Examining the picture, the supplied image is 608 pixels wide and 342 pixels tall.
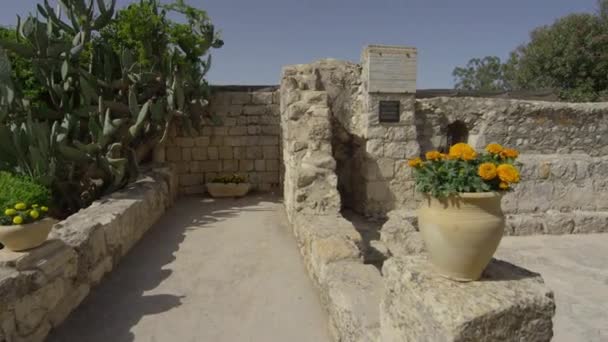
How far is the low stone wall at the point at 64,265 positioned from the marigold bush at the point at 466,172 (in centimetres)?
271

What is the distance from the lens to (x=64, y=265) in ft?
9.57

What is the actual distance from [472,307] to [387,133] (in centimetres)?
481

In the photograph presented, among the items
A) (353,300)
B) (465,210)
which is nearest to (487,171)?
(465,210)

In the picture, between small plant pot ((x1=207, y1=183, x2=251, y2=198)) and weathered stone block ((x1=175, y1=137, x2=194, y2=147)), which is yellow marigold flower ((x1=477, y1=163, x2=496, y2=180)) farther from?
weathered stone block ((x1=175, y1=137, x2=194, y2=147))

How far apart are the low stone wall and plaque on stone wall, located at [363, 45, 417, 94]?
4032mm

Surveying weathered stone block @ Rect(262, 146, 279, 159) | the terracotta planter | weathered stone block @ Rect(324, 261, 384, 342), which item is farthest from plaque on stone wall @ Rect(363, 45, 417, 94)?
the terracotta planter

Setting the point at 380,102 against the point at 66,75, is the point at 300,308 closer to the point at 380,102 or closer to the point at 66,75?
the point at 380,102

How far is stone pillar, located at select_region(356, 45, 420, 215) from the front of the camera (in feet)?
19.5

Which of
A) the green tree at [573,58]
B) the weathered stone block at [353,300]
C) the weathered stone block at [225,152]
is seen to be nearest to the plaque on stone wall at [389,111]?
the weathered stone block at [353,300]

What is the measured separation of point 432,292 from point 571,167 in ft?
21.5

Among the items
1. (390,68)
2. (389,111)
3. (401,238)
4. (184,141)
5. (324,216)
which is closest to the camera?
(324,216)

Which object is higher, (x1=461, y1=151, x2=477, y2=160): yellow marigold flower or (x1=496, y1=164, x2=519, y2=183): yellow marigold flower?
(x1=461, y1=151, x2=477, y2=160): yellow marigold flower

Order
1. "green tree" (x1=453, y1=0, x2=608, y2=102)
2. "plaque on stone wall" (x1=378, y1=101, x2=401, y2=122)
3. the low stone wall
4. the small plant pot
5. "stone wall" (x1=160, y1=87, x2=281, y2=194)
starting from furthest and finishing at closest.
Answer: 1. "green tree" (x1=453, y1=0, x2=608, y2=102)
2. "stone wall" (x1=160, y1=87, x2=281, y2=194)
3. the small plant pot
4. "plaque on stone wall" (x1=378, y1=101, x2=401, y2=122)
5. the low stone wall

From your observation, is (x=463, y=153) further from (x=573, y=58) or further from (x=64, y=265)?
(x=573, y=58)
